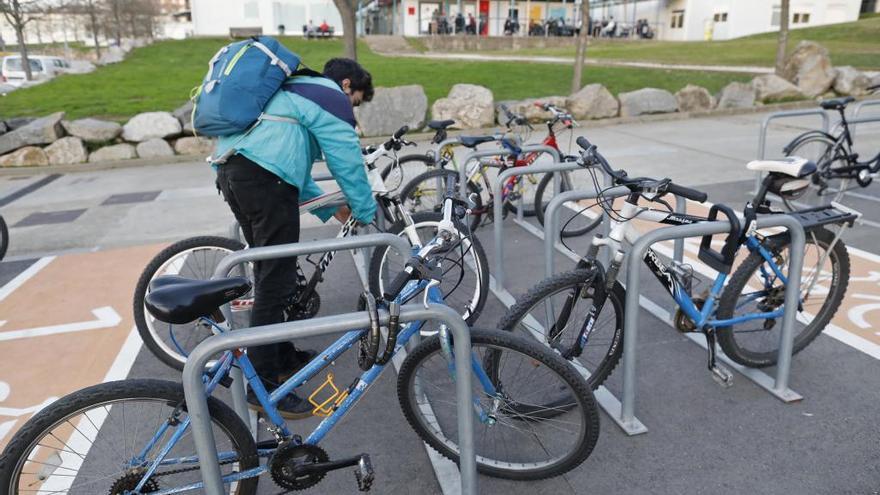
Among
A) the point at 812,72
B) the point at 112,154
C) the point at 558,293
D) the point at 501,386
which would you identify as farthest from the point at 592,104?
the point at 501,386

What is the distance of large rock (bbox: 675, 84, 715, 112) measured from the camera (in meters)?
13.6

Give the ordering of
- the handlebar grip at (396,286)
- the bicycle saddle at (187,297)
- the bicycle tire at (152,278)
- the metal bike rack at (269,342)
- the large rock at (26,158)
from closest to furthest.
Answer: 1. the metal bike rack at (269,342)
2. the bicycle saddle at (187,297)
3. the handlebar grip at (396,286)
4. the bicycle tire at (152,278)
5. the large rock at (26,158)

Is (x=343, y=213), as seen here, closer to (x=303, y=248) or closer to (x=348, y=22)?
(x=303, y=248)

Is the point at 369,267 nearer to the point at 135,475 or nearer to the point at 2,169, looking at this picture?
the point at 135,475

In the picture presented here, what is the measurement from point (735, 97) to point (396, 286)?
13865 millimetres

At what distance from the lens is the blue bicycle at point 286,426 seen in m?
2.15

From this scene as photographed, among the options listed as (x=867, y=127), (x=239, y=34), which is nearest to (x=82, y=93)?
(x=867, y=127)

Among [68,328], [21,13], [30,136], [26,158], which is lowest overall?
[68,328]

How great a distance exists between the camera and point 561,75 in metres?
19.0

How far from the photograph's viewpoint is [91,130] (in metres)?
11.0

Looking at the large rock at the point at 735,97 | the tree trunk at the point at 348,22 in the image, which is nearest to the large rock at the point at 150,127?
the tree trunk at the point at 348,22

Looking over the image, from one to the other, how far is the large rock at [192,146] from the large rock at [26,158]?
218 centimetres

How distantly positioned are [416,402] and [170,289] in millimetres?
1184

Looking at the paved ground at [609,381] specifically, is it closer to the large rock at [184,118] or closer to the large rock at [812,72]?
the large rock at [184,118]
